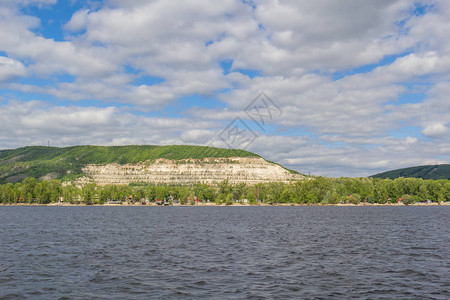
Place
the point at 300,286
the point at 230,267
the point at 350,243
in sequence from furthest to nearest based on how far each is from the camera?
the point at 350,243 → the point at 230,267 → the point at 300,286

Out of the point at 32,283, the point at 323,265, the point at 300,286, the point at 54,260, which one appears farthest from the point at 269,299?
the point at 54,260

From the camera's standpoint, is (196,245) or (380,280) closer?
(380,280)

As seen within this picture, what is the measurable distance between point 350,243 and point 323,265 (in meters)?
19.8

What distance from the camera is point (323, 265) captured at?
37594mm

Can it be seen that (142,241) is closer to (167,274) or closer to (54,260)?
(54,260)

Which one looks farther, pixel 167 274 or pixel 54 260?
pixel 54 260

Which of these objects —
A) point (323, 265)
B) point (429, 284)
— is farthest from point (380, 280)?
point (323, 265)

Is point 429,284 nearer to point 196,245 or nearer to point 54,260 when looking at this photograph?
point 196,245

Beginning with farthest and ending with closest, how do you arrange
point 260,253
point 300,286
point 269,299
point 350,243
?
point 350,243 → point 260,253 → point 300,286 → point 269,299

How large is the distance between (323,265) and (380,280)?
7.01m

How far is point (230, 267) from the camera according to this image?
3594 centimetres

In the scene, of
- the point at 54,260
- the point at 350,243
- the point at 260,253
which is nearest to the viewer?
the point at 54,260

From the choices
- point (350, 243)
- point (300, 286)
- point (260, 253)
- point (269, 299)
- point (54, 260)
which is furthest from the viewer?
point (350, 243)

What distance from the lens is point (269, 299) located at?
25266 millimetres
